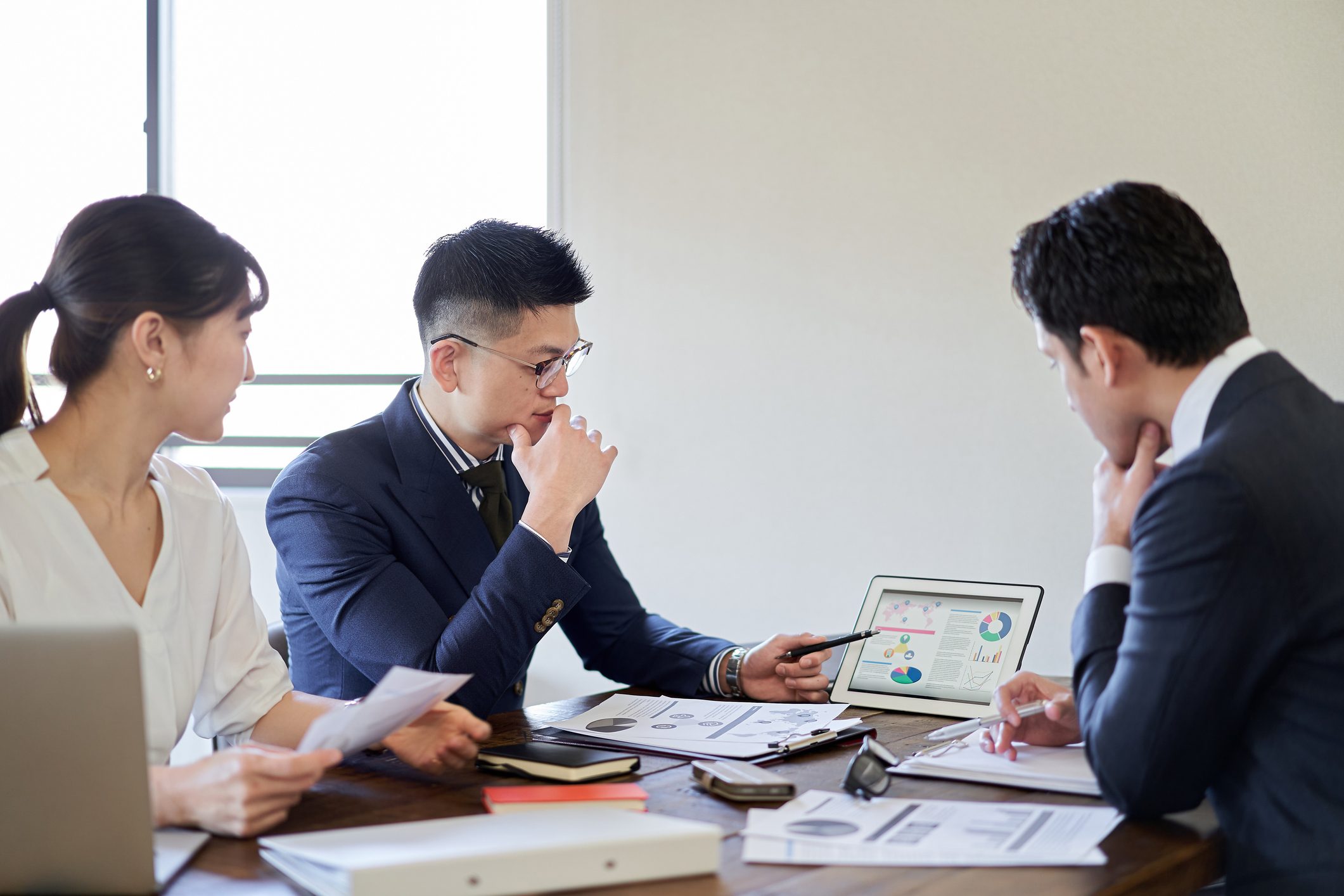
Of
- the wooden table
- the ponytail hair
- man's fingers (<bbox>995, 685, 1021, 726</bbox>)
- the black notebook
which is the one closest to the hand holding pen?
man's fingers (<bbox>995, 685, 1021, 726</bbox>)

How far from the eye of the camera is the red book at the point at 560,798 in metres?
1.25

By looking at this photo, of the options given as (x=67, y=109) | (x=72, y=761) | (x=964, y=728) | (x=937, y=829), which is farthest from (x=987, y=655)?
(x=67, y=109)

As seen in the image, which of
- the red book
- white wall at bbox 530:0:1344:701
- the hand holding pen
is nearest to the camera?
the red book

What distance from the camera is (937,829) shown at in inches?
47.2

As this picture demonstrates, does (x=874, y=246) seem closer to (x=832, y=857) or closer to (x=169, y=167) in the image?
(x=832, y=857)

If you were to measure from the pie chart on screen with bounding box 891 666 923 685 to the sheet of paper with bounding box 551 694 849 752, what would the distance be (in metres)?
0.10

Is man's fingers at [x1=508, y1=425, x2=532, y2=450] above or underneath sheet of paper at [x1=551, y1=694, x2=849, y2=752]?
above

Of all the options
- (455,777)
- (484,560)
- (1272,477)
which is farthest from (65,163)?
(1272,477)

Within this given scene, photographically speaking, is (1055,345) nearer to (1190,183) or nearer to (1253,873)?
(1253,873)

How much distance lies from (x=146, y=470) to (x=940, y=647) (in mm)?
1226

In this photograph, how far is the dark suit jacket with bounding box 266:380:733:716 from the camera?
5.74 ft

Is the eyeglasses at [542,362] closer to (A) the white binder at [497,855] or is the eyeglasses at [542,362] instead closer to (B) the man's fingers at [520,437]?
(B) the man's fingers at [520,437]

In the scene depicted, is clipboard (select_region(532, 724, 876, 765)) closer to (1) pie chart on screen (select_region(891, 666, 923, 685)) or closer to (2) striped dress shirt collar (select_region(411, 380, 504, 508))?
(1) pie chart on screen (select_region(891, 666, 923, 685))

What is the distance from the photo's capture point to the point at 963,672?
5.95 ft
